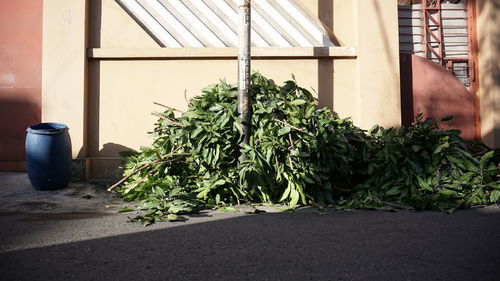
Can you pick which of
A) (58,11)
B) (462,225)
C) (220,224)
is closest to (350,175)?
(462,225)

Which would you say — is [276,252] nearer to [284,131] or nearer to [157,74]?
[284,131]

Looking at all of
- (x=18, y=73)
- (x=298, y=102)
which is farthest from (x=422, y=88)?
(x=18, y=73)

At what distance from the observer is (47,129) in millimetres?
4953

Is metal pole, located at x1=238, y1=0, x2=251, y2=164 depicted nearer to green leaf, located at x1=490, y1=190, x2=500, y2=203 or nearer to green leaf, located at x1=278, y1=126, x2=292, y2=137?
green leaf, located at x1=278, y1=126, x2=292, y2=137

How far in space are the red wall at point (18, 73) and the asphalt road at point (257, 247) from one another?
8.62ft

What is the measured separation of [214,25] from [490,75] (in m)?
4.77

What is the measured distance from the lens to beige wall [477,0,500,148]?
5.81 meters

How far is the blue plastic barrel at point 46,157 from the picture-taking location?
15.4 ft

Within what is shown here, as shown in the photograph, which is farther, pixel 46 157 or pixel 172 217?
pixel 46 157

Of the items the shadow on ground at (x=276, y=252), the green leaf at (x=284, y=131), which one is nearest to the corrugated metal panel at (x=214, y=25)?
the green leaf at (x=284, y=131)

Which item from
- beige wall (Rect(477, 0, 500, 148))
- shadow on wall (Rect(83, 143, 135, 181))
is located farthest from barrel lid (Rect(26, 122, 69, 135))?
beige wall (Rect(477, 0, 500, 148))

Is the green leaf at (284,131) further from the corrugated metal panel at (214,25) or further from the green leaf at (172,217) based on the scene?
the corrugated metal panel at (214,25)

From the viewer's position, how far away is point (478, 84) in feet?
20.1

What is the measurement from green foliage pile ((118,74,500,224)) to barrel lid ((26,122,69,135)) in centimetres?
126
